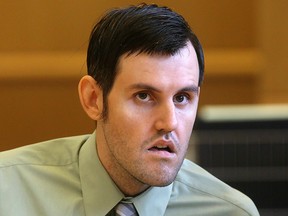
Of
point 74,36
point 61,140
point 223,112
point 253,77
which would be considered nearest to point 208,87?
point 253,77

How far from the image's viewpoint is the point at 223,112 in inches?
98.9

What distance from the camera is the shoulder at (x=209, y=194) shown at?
74.3 inches

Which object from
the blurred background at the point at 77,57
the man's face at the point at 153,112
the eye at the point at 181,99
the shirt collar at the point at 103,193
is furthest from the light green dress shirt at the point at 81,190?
the blurred background at the point at 77,57

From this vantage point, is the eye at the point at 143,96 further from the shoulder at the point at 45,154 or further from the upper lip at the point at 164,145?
the shoulder at the point at 45,154

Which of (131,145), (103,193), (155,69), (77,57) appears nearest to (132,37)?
(155,69)

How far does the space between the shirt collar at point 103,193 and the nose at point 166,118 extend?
209 mm

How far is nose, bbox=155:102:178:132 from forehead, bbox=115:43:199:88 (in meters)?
0.05

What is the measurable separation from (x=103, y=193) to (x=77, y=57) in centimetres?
211

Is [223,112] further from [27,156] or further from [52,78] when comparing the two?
[52,78]

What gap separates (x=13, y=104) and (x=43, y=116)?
0.49 feet

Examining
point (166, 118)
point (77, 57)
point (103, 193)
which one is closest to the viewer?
point (166, 118)

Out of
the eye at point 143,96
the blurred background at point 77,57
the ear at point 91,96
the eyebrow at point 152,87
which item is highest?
the eyebrow at point 152,87

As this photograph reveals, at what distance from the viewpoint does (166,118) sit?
1701 millimetres

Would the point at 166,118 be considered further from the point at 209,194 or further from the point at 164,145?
the point at 209,194
